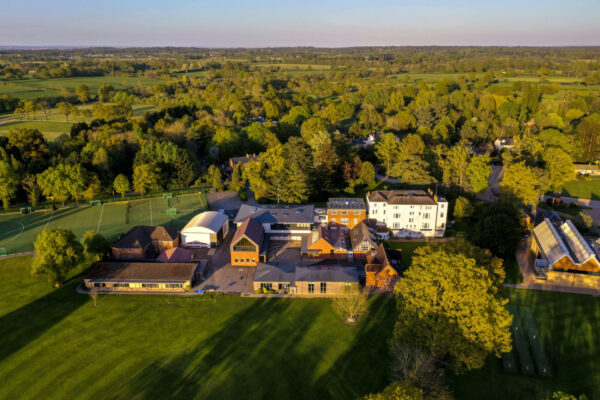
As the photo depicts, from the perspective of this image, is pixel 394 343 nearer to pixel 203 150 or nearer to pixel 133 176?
pixel 133 176

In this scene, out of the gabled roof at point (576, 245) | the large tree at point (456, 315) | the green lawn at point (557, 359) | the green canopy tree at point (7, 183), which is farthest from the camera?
the green canopy tree at point (7, 183)

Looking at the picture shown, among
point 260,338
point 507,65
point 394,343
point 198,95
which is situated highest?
point 507,65

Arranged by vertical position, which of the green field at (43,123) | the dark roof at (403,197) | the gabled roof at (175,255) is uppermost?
the green field at (43,123)

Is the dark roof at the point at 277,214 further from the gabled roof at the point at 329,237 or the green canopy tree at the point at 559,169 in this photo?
the green canopy tree at the point at 559,169

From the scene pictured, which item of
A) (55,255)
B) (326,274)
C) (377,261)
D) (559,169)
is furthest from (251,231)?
(559,169)

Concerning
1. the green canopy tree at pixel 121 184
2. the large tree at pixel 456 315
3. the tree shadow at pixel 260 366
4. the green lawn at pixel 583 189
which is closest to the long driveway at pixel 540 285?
the large tree at pixel 456 315

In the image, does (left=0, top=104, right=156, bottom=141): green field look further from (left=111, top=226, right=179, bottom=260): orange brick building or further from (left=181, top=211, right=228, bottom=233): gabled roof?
(left=181, top=211, right=228, bottom=233): gabled roof

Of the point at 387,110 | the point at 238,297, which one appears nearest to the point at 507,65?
the point at 387,110
